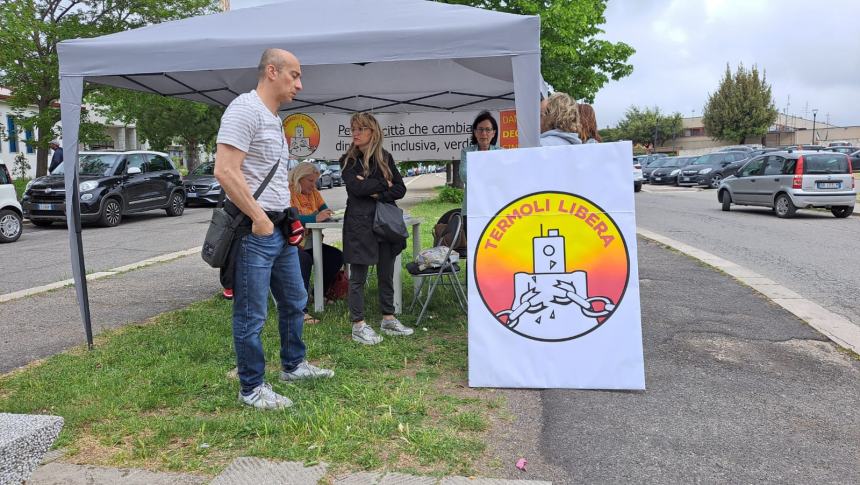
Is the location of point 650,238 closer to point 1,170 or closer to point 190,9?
point 1,170

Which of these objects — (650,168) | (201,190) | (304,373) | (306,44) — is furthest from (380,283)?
Answer: (650,168)

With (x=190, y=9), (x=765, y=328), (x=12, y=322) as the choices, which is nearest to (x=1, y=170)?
(x=12, y=322)

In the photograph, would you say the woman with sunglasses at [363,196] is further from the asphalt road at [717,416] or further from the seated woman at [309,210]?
the asphalt road at [717,416]

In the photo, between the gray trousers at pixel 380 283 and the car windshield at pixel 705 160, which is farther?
the car windshield at pixel 705 160

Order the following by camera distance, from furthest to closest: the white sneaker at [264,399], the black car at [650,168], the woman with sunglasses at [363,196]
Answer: the black car at [650,168] < the woman with sunglasses at [363,196] < the white sneaker at [264,399]

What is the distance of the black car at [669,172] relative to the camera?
3381 cm

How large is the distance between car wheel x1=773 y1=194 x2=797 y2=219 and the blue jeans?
1453cm

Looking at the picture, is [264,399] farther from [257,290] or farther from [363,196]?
[363,196]

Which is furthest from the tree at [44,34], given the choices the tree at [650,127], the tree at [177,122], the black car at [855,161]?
the tree at [650,127]

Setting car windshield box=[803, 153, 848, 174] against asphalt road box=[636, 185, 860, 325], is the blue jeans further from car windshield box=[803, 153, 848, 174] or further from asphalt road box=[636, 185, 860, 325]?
car windshield box=[803, 153, 848, 174]

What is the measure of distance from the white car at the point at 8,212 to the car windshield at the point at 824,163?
16.9m

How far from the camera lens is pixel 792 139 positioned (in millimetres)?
73000

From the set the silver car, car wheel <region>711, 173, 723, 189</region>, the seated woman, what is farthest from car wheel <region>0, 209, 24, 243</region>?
car wheel <region>711, 173, 723, 189</region>

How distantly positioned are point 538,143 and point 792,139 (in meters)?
80.7
